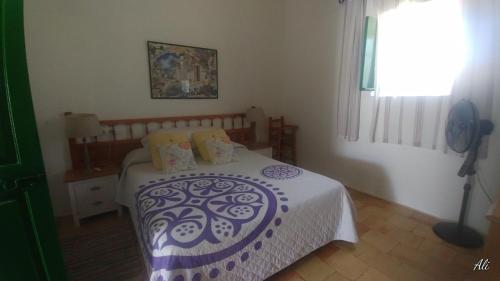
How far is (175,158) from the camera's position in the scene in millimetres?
2125

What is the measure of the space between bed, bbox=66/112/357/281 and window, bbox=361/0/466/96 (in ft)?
4.42

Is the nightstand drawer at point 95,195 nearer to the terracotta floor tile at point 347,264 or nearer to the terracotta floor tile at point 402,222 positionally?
the terracotta floor tile at point 347,264

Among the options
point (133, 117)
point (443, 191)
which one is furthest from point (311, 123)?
point (133, 117)

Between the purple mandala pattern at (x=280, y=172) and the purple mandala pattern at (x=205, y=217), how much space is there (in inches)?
7.3

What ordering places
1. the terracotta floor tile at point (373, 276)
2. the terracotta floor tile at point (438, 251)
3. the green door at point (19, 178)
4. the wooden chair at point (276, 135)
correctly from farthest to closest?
the wooden chair at point (276, 135) → the terracotta floor tile at point (438, 251) → the terracotta floor tile at point (373, 276) → the green door at point (19, 178)

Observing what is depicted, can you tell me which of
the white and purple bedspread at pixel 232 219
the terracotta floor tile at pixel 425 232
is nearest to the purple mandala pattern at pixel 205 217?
the white and purple bedspread at pixel 232 219

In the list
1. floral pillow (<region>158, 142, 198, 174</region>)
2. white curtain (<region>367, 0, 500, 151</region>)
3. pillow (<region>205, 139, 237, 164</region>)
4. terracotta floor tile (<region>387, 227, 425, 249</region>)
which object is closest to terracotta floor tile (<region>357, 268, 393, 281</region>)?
terracotta floor tile (<region>387, 227, 425, 249</region>)

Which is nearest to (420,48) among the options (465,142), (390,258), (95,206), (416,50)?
(416,50)

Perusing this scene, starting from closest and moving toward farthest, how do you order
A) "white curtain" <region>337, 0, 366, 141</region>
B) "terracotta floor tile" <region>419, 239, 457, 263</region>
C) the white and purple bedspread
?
1. the white and purple bedspread
2. "terracotta floor tile" <region>419, 239, 457, 263</region>
3. "white curtain" <region>337, 0, 366, 141</region>

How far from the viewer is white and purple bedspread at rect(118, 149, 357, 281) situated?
1.13 m

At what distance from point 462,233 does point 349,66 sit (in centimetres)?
193

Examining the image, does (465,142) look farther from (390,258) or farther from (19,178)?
(19,178)

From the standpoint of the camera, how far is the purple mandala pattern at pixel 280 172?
1925 mm

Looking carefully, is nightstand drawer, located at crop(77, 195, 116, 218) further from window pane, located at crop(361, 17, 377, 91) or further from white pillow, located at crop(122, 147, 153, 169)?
window pane, located at crop(361, 17, 377, 91)
